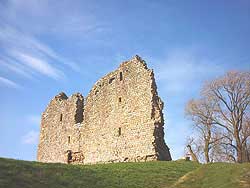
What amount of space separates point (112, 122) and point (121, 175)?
371 inches

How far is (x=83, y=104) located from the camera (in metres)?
33.3

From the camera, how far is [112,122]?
2911 centimetres

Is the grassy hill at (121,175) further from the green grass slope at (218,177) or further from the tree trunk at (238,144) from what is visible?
the tree trunk at (238,144)

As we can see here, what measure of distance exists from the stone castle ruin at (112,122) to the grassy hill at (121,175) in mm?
4437

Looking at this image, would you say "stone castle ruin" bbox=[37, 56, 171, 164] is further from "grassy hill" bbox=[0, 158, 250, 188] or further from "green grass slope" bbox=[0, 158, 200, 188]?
"grassy hill" bbox=[0, 158, 250, 188]

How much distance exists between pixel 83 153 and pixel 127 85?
6.42 metres

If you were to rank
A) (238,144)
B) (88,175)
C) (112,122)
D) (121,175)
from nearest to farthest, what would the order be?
(88,175) → (121,175) → (112,122) → (238,144)

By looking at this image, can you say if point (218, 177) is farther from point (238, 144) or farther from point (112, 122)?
point (238, 144)

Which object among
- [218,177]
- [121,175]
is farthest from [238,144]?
[121,175]

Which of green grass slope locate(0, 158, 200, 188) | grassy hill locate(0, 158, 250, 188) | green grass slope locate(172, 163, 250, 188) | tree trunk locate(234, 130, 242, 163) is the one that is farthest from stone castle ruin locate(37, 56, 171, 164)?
tree trunk locate(234, 130, 242, 163)

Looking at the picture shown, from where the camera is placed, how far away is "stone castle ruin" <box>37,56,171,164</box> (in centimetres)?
2680

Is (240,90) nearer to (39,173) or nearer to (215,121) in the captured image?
(215,121)

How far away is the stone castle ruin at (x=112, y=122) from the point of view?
26.8m

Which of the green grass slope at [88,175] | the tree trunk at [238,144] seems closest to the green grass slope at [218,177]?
the green grass slope at [88,175]
